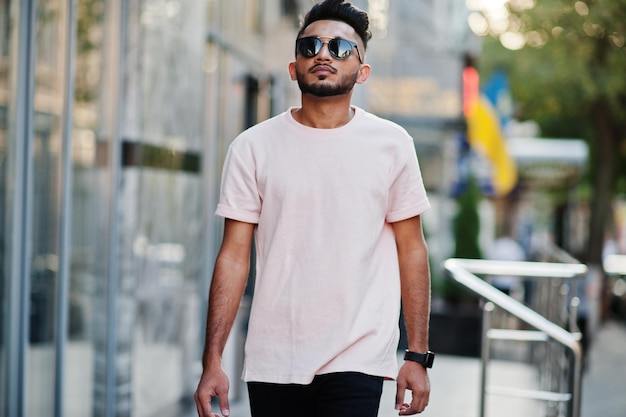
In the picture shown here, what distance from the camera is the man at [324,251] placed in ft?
8.82

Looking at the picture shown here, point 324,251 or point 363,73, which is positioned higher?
point 363,73

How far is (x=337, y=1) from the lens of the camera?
2.84m

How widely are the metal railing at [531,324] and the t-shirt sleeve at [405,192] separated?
1915 mm

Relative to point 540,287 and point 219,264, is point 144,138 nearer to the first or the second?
point 219,264

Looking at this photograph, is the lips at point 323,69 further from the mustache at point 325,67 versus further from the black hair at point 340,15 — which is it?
the black hair at point 340,15

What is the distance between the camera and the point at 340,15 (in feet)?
9.32

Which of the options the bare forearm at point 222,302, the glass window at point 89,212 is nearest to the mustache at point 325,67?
the bare forearm at point 222,302

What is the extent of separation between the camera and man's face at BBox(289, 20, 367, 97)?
2760mm

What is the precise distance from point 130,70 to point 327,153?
344 cm

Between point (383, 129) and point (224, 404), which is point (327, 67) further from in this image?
point (224, 404)

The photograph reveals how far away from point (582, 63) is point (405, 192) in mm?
19582

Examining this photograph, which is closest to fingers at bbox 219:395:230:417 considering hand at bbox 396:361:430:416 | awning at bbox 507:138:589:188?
hand at bbox 396:361:430:416

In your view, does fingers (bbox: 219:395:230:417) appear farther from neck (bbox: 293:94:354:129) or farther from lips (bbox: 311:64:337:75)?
lips (bbox: 311:64:337:75)

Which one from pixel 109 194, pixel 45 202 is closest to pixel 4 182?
pixel 45 202
